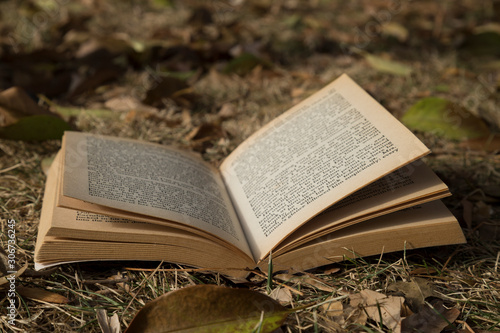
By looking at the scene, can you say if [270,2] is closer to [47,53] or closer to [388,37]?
[388,37]

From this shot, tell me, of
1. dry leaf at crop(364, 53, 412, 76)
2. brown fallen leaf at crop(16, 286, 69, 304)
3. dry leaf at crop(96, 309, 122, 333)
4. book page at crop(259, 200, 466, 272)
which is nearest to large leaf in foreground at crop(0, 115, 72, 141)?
brown fallen leaf at crop(16, 286, 69, 304)

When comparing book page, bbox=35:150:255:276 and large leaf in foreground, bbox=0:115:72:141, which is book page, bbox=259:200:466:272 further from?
large leaf in foreground, bbox=0:115:72:141

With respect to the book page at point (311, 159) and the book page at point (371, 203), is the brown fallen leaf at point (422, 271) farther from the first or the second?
the book page at point (311, 159)

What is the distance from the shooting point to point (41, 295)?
1.11 meters

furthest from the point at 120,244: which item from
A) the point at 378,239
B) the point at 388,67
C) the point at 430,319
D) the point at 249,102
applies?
the point at 388,67

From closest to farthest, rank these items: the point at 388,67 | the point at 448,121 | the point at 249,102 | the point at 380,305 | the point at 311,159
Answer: the point at 380,305 < the point at 311,159 < the point at 448,121 < the point at 249,102 < the point at 388,67

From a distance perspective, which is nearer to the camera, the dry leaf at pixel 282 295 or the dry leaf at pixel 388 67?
the dry leaf at pixel 282 295

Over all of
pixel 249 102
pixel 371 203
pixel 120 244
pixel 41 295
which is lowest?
pixel 249 102

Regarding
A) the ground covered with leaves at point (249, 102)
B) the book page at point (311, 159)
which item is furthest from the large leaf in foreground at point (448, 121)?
the book page at point (311, 159)

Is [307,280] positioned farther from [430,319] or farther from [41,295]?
[41,295]

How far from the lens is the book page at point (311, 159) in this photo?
1156mm

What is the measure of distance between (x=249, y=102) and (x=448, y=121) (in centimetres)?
94

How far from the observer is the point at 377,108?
1.32 metres

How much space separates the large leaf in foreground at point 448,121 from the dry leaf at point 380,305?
40.0 inches
